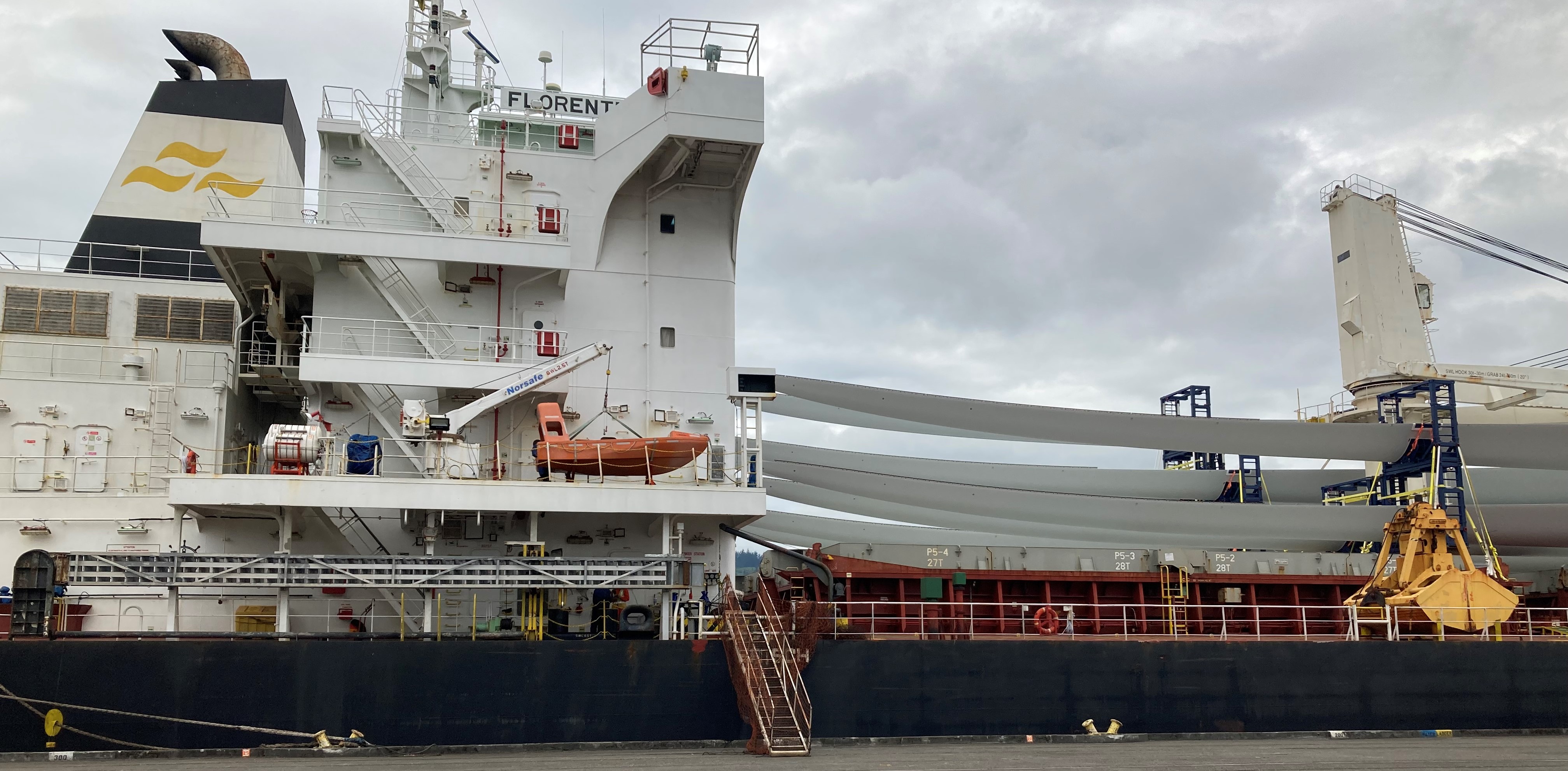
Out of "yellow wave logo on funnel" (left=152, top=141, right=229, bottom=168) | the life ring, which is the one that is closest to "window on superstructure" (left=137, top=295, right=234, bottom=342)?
"yellow wave logo on funnel" (left=152, top=141, right=229, bottom=168)

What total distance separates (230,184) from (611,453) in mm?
13692

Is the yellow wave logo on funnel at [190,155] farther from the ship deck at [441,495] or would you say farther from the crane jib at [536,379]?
the crane jib at [536,379]

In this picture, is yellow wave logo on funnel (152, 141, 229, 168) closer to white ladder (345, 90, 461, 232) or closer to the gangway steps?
white ladder (345, 90, 461, 232)

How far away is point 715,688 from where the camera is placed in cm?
1454

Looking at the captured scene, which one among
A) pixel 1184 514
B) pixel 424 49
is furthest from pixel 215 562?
pixel 1184 514

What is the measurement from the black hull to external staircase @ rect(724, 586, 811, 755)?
392 millimetres

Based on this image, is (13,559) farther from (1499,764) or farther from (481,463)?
(1499,764)

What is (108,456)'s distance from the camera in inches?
687

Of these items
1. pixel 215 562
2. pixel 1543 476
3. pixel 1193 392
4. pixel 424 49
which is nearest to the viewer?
pixel 215 562

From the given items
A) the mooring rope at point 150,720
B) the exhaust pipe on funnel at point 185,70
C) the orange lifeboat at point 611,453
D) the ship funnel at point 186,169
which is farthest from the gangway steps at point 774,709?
the exhaust pipe on funnel at point 185,70

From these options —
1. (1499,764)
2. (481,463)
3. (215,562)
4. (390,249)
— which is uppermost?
(390,249)

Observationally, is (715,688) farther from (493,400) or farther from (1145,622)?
(1145,622)

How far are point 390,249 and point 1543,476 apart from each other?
31.3m

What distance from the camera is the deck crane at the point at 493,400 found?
50.6 ft
